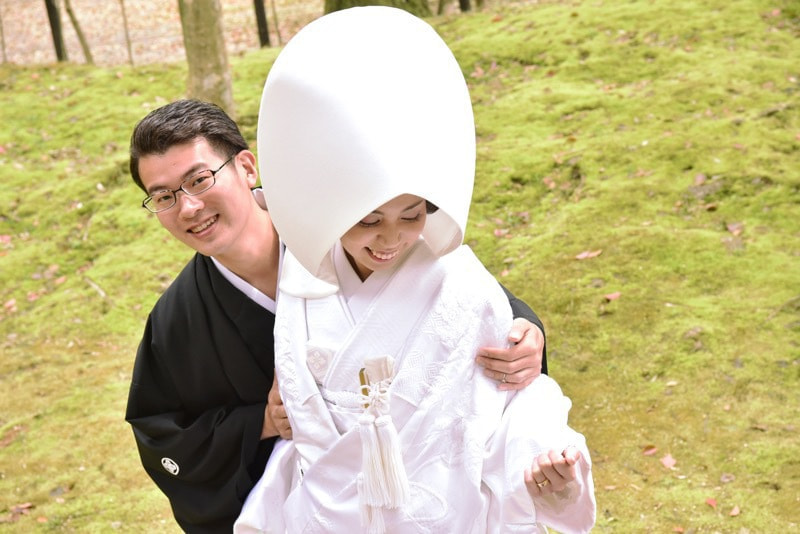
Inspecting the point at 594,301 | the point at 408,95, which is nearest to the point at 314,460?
the point at 408,95

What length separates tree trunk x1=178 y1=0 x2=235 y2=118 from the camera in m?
7.50

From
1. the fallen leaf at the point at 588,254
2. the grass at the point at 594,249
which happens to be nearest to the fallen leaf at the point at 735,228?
the grass at the point at 594,249

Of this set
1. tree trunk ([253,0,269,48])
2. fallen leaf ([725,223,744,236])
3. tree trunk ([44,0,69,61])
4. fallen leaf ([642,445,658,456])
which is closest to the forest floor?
tree trunk ([253,0,269,48])

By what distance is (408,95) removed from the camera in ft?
6.28

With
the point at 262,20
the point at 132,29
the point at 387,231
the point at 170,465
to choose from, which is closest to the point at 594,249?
Result: the point at 170,465

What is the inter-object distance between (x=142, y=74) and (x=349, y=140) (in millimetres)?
8802

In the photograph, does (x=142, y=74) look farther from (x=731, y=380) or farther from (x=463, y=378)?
(x=463, y=378)

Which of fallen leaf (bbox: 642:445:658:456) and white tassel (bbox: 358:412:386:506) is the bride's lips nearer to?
white tassel (bbox: 358:412:386:506)

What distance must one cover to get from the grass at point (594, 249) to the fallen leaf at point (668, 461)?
0.08ft

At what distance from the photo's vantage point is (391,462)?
2178 millimetres

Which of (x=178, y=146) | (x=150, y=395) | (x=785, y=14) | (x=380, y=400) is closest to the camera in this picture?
(x=380, y=400)

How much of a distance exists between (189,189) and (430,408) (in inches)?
38.8

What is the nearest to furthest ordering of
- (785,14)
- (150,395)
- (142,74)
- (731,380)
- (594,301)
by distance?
(150,395), (731,380), (594,301), (785,14), (142,74)

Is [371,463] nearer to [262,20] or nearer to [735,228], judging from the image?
[735,228]
